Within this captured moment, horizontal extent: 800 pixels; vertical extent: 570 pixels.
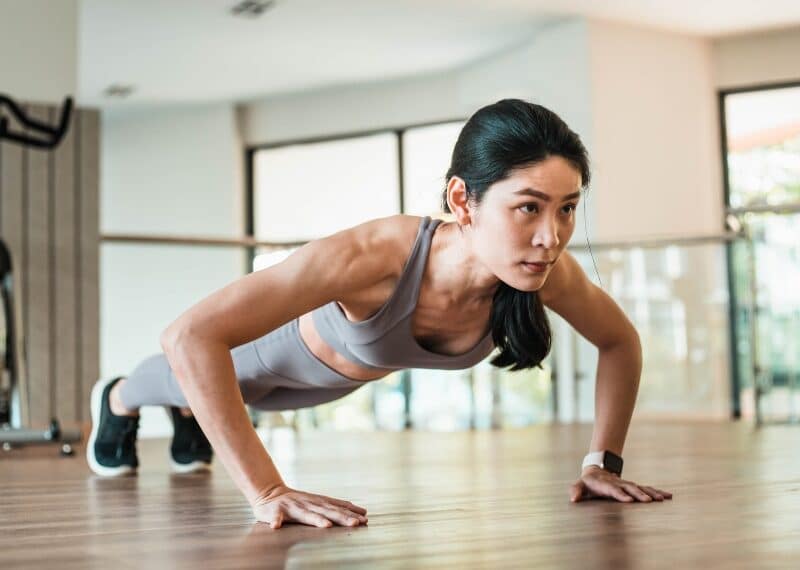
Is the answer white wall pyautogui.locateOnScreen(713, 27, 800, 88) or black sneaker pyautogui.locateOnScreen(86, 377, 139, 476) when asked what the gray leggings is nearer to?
black sneaker pyautogui.locateOnScreen(86, 377, 139, 476)

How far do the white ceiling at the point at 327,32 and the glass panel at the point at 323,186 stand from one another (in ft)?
2.35

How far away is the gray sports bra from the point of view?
1.87 metres

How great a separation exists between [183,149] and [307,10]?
9.94ft

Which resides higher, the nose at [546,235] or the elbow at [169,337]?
the nose at [546,235]

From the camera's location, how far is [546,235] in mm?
1648

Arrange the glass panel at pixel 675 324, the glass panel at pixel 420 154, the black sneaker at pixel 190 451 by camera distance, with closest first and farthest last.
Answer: the black sneaker at pixel 190 451 < the glass panel at pixel 675 324 < the glass panel at pixel 420 154

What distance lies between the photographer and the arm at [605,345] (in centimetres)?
201

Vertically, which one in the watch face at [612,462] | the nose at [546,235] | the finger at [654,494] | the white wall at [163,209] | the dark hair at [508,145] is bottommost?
the finger at [654,494]

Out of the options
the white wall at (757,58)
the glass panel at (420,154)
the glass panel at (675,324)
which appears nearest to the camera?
the glass panel at (675,324)

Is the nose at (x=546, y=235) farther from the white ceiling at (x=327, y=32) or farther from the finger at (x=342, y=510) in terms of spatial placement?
the white ceiling at (x=327, y=32)

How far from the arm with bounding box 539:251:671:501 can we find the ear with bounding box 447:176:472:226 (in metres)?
0.27

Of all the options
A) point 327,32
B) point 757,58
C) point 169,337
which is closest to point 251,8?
point 327,32

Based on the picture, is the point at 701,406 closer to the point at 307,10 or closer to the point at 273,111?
the point at 307,10

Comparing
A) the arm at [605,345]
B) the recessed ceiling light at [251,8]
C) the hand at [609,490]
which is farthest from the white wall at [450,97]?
the hand at [609,490]
